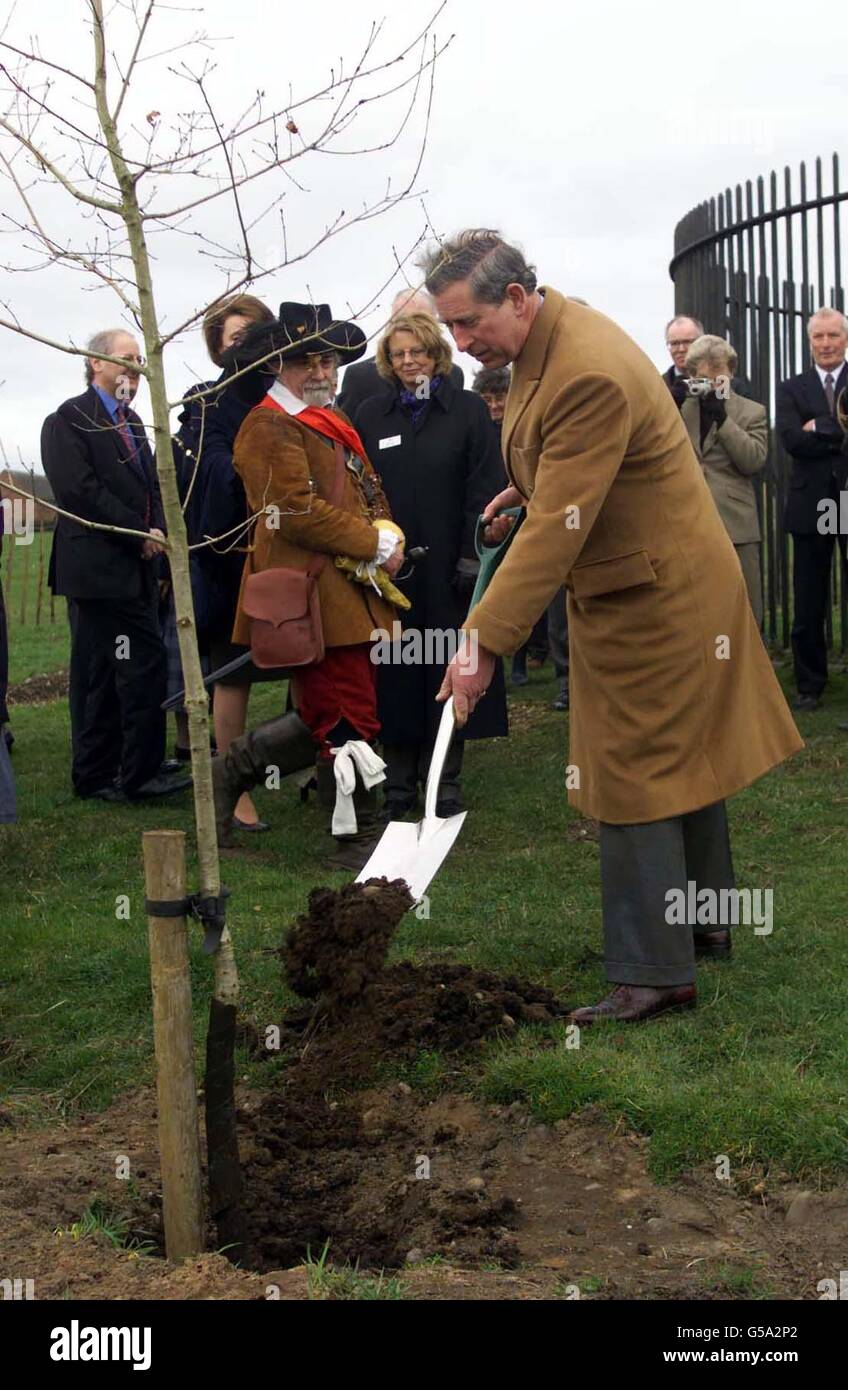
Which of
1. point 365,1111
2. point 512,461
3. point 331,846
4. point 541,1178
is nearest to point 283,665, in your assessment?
point 331,846

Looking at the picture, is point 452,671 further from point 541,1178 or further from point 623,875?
point 541,1178

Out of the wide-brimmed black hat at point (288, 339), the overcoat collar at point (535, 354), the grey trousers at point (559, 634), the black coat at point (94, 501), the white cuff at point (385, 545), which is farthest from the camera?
the grey trousers at point (559, 634)

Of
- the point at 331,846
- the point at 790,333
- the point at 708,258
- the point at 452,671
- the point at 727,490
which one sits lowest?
the point at 331,846

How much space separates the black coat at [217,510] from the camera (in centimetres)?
792

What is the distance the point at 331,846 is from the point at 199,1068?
2736 millimetres

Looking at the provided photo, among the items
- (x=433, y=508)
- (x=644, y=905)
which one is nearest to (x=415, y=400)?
(x=433, y=508)

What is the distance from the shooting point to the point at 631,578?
4.82 m

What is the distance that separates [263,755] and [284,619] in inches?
29.5

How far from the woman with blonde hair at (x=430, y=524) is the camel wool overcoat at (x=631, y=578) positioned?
3.11 metres

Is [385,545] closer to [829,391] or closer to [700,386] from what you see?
[700,386]

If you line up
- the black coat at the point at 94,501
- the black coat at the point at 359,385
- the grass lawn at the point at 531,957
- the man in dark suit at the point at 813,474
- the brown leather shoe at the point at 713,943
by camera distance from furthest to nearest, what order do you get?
the man in dark suit at the point at 813,474 < the black coat at the point at 359,385 < the black coat at the point at 94,501 < the brown leather shoe at the point at 713,943 < the grass lawn at the point at 531,957

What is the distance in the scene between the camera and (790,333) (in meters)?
11.3
